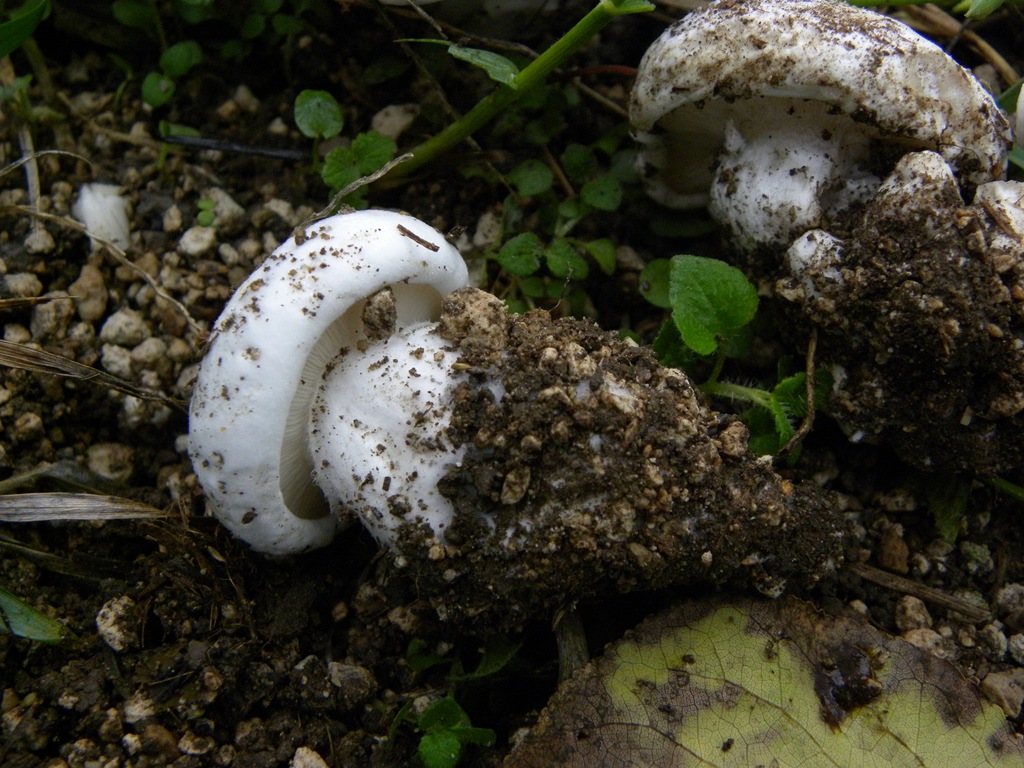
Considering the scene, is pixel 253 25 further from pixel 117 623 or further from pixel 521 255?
pixel 117 623

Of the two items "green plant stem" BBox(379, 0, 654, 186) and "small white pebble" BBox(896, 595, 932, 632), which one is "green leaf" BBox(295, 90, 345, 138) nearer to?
"green plant stem" BBox(379, 0, 654, 186)

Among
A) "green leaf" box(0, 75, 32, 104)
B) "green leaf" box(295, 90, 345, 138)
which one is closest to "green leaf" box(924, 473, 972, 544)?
"green leaf" box(295, 90, 345, 138)

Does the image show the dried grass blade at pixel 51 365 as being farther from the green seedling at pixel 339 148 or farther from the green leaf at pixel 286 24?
the green leaf at pixel 286 24

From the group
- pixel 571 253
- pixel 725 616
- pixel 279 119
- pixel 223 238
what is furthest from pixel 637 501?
pixel 279 119

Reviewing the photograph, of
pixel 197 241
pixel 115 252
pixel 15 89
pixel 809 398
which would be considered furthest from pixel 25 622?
pixel 809 398

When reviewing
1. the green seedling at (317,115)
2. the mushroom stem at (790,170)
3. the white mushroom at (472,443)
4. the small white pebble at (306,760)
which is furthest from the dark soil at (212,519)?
the mushroom stem at (790,170)
